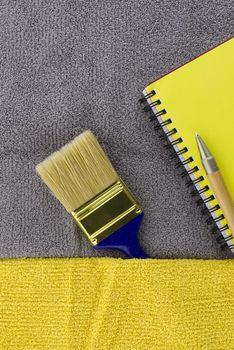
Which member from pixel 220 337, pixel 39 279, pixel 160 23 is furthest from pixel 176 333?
pixel 160 23

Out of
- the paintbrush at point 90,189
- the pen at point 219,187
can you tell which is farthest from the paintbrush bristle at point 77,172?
the pen at point 219,187

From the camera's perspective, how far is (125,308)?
0.58 metres

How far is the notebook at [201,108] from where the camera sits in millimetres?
592

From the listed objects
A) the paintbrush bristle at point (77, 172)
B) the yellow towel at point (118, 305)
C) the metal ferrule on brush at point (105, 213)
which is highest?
the paintbrush bristle at point (77, 172)

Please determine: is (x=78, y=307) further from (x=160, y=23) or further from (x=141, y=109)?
(x=160, y=23)

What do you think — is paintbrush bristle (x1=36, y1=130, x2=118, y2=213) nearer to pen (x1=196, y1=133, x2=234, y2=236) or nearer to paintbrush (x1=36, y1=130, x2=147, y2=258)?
paintbrush (x1=36, y1=130, x2=147, y2=258)

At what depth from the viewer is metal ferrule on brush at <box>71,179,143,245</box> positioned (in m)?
0.58

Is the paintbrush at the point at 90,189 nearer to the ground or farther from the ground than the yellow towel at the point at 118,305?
farther from the ground

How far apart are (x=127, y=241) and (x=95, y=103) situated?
17 cm

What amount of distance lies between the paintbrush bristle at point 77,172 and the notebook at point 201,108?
3.4 inches

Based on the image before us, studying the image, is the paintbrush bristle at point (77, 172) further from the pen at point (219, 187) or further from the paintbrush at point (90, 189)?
the pen at point (219, 187)

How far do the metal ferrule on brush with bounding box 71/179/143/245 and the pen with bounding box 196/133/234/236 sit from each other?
0.09m

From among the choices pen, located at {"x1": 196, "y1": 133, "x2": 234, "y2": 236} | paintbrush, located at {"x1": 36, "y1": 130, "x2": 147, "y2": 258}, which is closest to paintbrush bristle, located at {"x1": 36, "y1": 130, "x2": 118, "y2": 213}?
paintbrush, located at {"x1": 36, "y1": 130, "x2": 147, "y2": 258}

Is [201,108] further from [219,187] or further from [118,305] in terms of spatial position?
[118,305]
